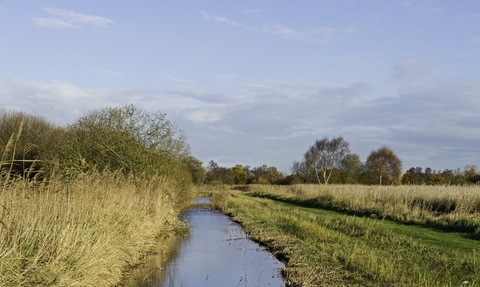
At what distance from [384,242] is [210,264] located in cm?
516

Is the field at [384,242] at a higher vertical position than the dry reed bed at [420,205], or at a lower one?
lower

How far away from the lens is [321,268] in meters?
10.9

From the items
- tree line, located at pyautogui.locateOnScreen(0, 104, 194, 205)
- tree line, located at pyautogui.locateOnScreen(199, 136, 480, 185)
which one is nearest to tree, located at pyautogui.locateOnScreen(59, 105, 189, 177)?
tree line, located at pyautogui.locateOnScreen(0, 104, 194, 205)

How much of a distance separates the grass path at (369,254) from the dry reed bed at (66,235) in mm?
3940

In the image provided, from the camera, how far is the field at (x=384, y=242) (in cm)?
1005

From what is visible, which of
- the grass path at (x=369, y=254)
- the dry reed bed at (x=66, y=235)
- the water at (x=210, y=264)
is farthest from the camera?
the water at (x=210, y=264)

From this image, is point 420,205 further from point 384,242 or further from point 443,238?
point 384,242

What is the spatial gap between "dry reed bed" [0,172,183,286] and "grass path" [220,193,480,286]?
394 cm

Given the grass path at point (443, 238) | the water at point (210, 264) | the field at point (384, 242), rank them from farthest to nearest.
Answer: the grass path at point (443, 238) < the water at point (210, 264) < the field at point (384, 242)

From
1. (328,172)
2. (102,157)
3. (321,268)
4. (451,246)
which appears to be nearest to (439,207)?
(451,246)

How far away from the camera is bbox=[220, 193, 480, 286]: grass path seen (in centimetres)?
981

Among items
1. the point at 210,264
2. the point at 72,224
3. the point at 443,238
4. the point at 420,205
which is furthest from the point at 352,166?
the point at 72,224

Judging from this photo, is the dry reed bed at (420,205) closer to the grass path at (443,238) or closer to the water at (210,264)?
the grass path at (443,238)

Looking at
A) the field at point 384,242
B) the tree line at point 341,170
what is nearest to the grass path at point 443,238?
the field at point 384,242
